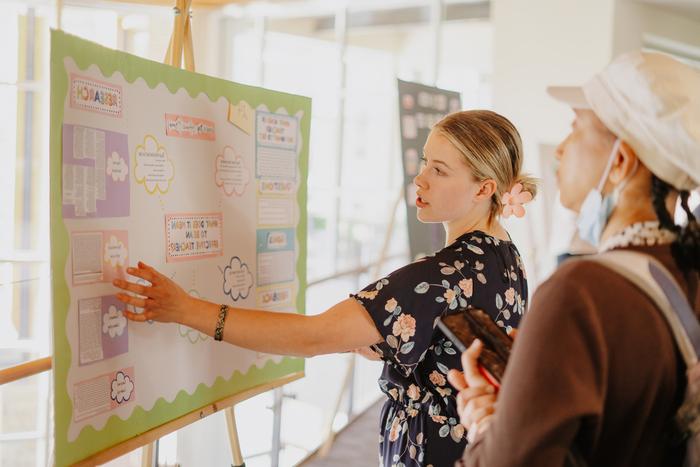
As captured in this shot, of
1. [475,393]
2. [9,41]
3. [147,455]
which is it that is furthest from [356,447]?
[475,393]

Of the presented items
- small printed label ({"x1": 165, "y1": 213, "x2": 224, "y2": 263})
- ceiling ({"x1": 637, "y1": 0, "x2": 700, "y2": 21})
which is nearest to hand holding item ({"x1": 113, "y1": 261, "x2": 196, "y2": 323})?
small printed label ({"x1": 165, "y1": 213, "x2": 224, "y2": 263})

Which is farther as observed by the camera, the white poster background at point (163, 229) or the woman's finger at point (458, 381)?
the white poster background at point (163, 229)

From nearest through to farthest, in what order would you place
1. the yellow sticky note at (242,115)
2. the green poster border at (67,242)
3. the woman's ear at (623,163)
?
the woman's ear at (623,163), the green poster border at (67,242), the yellow sticky note at (242,115)

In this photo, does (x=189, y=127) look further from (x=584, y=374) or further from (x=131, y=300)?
(x=584, y=374)

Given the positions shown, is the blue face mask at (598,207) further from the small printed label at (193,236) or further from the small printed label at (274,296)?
the small printed label at (274,296)

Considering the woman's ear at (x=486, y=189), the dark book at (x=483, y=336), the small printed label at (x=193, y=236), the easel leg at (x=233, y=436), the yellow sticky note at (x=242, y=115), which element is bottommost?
the easel leg at (x=233, y=436)

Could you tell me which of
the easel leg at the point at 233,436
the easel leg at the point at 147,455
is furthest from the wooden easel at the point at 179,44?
the easel leg at the point at 233,436

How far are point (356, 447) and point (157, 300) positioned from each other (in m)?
2.88

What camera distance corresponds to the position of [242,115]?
6.72 feet

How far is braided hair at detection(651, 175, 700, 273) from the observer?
106 cm

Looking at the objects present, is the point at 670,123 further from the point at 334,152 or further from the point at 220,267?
the point at 334,152

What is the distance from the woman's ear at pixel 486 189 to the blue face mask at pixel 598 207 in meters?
0.69

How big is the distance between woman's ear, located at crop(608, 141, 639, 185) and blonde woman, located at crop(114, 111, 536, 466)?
0.63 m

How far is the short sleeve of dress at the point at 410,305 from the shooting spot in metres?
1.62
